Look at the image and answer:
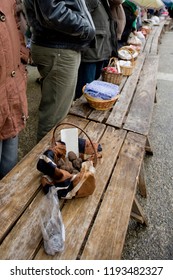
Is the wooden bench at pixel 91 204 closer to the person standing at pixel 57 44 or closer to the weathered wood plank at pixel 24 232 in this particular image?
the weathered wood plank at pixel 24 232

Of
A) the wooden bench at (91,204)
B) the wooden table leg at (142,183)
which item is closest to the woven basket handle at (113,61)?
the wooden bench at (91,204)

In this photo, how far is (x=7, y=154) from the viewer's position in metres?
1.49

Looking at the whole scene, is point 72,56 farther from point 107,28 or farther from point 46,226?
point 46,226

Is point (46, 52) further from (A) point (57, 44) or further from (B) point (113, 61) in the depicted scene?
(B) point (113, 61)

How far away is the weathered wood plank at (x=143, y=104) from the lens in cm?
179

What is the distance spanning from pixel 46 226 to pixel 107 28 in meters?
2.07

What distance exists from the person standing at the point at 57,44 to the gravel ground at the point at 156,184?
27.3 inches

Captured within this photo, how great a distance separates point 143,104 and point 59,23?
982 mm

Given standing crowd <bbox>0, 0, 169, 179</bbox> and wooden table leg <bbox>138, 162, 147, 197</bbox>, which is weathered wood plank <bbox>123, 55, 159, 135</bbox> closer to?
wooden table leg <bbox>138, 162, 147, 197</bbox>

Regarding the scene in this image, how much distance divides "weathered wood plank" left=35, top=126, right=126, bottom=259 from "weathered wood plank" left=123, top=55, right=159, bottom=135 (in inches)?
14.5

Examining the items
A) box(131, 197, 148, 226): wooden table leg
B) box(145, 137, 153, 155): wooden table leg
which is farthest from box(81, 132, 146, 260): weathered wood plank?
box(145, 137, 153, 155): wooden table leg

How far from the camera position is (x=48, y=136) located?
156cm

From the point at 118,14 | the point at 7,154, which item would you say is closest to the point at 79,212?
the point at 7,154

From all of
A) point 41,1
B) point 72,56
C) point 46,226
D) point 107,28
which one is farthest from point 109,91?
point 46,226
